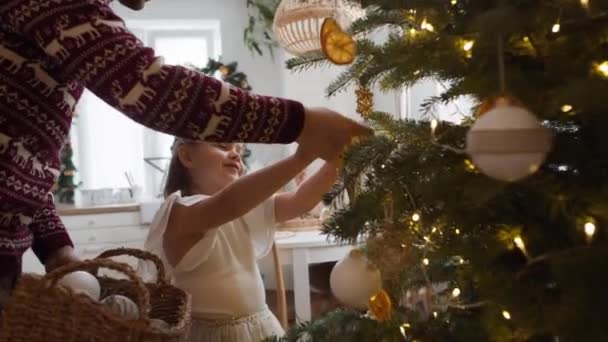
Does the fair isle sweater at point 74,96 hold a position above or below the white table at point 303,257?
above

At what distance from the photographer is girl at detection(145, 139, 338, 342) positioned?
129cm

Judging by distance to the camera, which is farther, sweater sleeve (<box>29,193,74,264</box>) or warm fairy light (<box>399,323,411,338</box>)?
sweater sleeve (<box>29,193,74,264</box>)

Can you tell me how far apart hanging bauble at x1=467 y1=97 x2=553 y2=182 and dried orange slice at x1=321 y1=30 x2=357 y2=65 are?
1.04ft

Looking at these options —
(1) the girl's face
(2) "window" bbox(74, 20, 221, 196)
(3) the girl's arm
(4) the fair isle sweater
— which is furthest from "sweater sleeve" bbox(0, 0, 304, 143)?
(2) "window" bbox(74, 20, 221, 196)

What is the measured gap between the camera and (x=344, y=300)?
0.88 meters

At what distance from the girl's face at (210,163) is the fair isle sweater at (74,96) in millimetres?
792

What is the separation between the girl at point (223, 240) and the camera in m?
1.29

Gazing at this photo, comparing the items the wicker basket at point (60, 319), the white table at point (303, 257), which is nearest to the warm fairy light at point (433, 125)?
the wicker basket at point (60, 319)

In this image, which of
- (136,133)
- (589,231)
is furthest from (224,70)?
(589,231)

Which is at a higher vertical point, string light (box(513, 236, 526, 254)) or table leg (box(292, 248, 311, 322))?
string light (box(513, 236, 526, 254))

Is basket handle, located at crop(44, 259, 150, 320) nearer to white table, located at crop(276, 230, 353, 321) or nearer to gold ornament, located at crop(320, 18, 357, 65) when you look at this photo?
gold ornament, located at crop(320, 18, 357, 65)

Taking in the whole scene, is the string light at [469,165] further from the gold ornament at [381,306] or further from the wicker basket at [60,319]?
the wicker basket at [60,319]

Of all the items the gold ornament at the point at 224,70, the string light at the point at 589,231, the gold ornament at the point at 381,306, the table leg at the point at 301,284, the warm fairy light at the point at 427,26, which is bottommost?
the table leg at the point at 301,284

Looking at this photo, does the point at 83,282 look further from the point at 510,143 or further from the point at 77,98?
the point at 510,143
